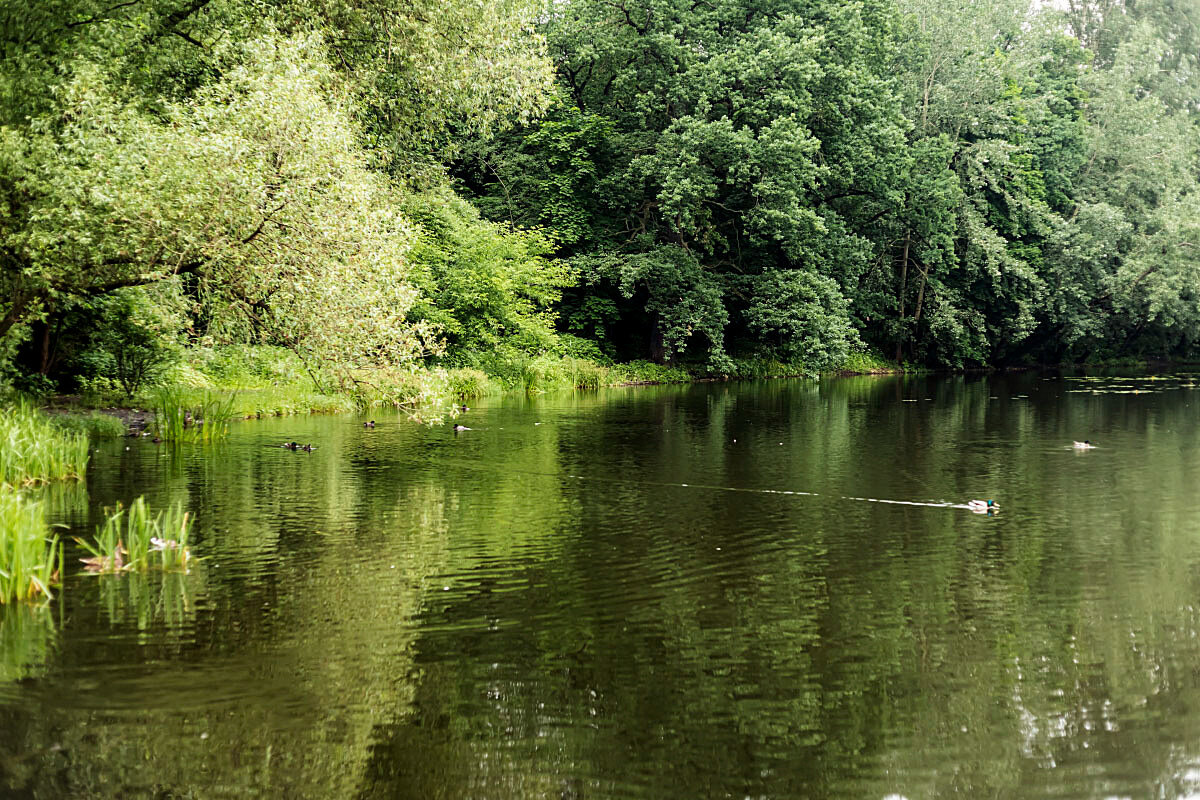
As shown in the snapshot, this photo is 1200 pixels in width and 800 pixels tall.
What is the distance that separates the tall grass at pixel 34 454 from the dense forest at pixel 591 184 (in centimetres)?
245

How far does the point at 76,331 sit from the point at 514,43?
11.9 metres

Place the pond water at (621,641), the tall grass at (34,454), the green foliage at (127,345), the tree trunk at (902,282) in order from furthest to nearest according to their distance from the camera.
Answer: the tree trunk at (902,282)
the green foliage at (127,345)
the tall grass at (34,454)
the pond water at (621,641)

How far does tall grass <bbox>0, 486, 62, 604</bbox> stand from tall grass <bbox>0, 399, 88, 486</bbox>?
5136mm

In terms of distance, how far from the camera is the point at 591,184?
163ft

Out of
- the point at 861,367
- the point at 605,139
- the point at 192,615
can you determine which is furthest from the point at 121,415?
the point at 861,367

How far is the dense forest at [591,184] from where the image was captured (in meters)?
17.5

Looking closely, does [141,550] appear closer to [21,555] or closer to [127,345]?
[21,555]

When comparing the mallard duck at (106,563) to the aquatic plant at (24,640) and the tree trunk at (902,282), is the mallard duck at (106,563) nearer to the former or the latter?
the aquatic plant at (24,640)

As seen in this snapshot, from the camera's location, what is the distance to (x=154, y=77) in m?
21.8

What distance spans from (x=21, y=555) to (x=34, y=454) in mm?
6763

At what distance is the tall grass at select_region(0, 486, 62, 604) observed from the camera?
9750 millimetres

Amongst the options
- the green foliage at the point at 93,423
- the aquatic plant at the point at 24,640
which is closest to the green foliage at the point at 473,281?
the green foliage at the point at 93,423

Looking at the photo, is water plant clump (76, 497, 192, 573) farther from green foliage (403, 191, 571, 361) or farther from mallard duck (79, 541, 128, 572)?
green foliage (403, 191, 571, 361)

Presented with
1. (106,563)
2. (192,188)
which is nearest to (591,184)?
(192,188)
